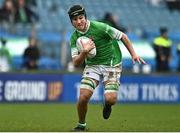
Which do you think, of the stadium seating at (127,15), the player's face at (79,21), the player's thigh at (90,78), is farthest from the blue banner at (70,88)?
the player's face at (79,21)

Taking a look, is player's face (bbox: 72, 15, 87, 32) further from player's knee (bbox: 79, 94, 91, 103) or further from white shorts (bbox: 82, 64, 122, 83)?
player's knee (bbox: 79, 94, 91, 103)

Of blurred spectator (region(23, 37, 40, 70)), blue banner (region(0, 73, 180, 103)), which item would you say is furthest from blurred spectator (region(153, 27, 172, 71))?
blurred spectator (region(23, 37, 40, 70))

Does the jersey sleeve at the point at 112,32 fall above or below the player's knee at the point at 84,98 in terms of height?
above

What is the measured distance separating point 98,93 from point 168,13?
9.79 meters

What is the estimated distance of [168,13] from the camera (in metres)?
31.1

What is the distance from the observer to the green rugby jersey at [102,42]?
11.1 m

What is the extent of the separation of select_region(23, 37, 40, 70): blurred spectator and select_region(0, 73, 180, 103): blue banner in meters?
1.26

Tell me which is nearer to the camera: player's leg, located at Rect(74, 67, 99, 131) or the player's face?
the player's face

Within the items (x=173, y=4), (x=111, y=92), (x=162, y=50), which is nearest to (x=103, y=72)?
(x=111, y=92)

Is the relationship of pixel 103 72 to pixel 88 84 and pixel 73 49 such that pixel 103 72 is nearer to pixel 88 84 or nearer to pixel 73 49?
pixel 88 84

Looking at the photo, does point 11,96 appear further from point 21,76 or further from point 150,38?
point 150,38

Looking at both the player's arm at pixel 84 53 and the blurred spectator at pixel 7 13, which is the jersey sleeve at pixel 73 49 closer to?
the player's arm at pixel 84 53

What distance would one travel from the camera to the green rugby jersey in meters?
11.1

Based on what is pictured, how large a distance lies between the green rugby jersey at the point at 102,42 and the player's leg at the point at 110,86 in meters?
0.13
